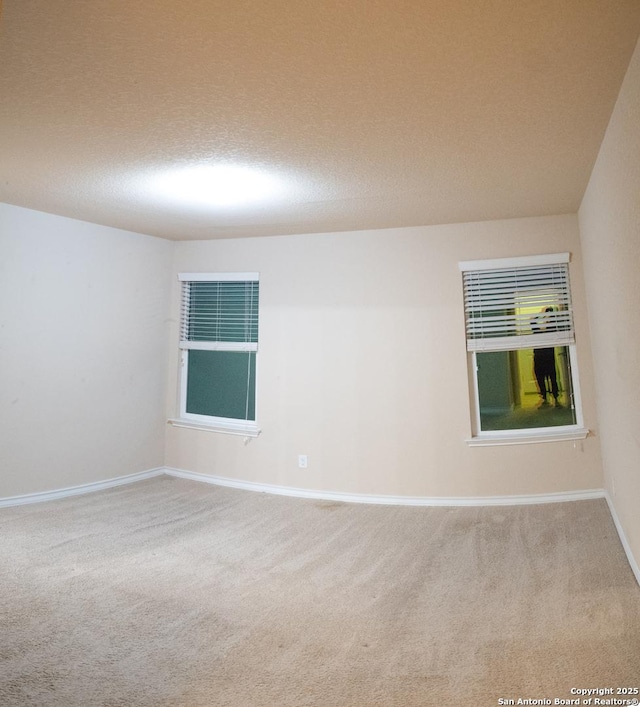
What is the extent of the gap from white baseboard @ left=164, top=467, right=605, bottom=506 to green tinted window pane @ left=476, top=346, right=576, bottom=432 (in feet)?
1.98

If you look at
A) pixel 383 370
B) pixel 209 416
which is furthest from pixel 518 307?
pixel 209 416

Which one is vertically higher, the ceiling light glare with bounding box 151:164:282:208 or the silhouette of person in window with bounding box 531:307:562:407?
the ceiling light glare with bounding box 151:164:282:208

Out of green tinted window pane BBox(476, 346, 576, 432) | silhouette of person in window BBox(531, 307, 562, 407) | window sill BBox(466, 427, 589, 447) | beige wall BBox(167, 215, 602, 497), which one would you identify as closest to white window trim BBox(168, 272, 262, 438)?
beige wall BBox(167, 215, 602, 497)

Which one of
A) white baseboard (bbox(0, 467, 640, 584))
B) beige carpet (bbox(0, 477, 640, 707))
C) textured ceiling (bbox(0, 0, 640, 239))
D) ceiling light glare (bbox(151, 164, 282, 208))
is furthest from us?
white baseboard (bbox(0, 467, 640, 584))

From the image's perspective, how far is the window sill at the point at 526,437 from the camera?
3.70 meters

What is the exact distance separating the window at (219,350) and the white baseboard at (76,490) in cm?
64

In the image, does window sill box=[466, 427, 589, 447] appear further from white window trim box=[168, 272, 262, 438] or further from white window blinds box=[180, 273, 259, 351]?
white window blinds box=[180, 273, 259, 351]

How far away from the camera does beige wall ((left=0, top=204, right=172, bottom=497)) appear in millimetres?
3742

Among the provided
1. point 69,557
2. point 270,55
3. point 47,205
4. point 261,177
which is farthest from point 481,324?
point 47,205

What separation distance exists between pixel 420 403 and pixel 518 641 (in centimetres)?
219

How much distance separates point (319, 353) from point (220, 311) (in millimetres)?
1280

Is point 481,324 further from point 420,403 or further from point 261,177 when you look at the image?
point 261,177

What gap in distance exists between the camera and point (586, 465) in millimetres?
3684

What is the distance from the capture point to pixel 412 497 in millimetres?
3883
